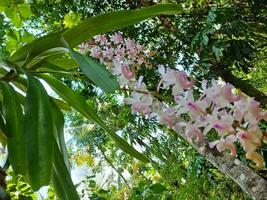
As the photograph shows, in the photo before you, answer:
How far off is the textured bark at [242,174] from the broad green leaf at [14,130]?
0.52 m

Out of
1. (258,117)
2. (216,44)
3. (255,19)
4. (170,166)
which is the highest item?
(255,19)

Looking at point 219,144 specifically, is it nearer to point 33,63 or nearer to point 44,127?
point 44,127

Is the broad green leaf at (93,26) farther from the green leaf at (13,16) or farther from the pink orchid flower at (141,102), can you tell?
the green leaf at (13,16)

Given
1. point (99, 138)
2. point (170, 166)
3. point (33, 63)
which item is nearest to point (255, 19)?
point (170, 166)

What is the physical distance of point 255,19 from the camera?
248 cm

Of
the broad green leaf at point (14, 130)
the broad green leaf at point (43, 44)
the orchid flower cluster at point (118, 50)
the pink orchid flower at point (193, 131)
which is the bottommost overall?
the pink orchid flower at point (193, 131)

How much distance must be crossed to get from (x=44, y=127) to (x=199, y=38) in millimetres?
1423

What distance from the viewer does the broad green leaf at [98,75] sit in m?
0.69

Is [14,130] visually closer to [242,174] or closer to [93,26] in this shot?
[93,26]

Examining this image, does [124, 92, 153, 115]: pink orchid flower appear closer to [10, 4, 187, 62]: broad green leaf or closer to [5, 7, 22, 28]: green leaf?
[10, 4, 187, 62]: broad green leaf

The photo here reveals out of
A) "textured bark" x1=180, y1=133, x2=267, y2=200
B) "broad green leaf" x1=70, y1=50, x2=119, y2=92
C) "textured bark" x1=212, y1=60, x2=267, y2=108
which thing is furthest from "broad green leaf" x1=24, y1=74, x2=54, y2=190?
"textured bark" x1=212, y1=60, x2=267, y2=108

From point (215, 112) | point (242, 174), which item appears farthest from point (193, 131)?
point (242, 174)

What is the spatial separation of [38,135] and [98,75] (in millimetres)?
157

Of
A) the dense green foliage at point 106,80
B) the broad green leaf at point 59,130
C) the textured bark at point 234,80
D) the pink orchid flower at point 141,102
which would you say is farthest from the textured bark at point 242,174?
the textured bark at point 234,80
